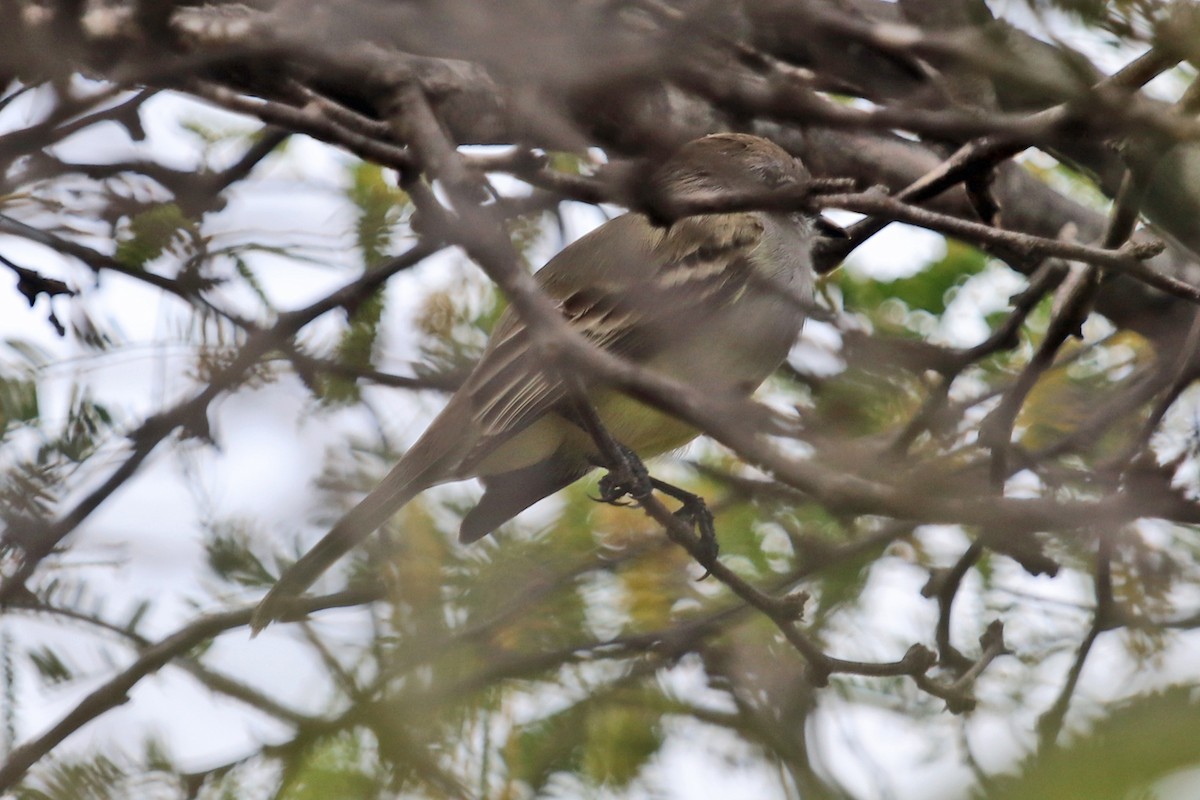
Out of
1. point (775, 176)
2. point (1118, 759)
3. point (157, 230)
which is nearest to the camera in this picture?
point (1118, 759)

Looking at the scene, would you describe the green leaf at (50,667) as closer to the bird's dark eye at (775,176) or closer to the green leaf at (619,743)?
the green leaf at (619,743)

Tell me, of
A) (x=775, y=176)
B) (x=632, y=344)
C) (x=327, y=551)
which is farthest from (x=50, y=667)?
(x=775, y=176)

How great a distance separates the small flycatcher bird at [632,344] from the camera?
4770 millimetres

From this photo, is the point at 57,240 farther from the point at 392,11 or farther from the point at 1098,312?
the point at 1098,312

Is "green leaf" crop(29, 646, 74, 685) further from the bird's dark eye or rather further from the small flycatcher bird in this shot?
the bird's dark eye

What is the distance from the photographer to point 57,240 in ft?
12.6

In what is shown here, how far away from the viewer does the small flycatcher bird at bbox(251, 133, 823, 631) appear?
4.77 meters

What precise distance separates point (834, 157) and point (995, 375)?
123cm

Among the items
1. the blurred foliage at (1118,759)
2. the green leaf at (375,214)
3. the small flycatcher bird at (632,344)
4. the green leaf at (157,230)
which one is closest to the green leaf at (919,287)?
the small flycatcher bird at (632,344)

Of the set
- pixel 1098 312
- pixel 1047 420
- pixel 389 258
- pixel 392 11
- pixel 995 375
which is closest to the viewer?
pixel 392 11

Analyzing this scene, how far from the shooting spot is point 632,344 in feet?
16.1

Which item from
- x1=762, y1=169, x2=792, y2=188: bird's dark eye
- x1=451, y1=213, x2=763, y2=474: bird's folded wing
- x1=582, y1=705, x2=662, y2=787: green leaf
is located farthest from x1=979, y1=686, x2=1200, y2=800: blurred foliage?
x1=762, y1=169, x2=792, y2=188: bird's dark eye

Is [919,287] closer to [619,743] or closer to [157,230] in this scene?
[619,743]

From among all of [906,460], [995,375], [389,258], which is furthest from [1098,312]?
[389,258]
